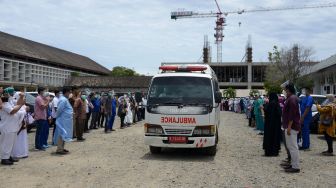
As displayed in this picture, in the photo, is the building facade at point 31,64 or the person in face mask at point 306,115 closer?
Answer: the person in face mask at point 306,115

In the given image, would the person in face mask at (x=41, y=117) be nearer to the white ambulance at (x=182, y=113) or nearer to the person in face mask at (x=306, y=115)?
the white ambulance at (x=182, y=113)

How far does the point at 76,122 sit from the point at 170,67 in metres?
4.26

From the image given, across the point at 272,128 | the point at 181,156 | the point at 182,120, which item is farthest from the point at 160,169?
the point at 272,128

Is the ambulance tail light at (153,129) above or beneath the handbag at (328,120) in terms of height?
beneath

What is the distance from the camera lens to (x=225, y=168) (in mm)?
10031

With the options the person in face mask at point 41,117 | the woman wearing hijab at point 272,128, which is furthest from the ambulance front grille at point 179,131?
the person in face mask at point 41,117

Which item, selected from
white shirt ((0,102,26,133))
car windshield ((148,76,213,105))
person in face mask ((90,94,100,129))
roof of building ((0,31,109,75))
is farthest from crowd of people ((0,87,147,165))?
roof of building ((0,31,109,75))

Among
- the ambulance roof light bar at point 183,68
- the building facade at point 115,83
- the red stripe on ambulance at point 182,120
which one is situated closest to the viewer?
the red stripe on ambulance at point 182,120

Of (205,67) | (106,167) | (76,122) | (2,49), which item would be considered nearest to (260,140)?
(205,67)

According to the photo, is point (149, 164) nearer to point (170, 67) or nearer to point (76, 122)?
point (170, 67)

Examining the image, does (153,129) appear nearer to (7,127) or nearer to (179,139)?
(179,139)

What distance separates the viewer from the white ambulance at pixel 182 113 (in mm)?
11102

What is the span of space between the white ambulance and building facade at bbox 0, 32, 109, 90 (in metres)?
35.7

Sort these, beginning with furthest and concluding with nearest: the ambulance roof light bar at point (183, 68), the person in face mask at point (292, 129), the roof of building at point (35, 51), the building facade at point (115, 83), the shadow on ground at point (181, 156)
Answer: the building facade at point (115, 83), the roof of building at point (35, 51), the ambulance roof light bar at point (183, 68), the shadow on ground at point (181, 156), the person in face mask at point (292, 129)
